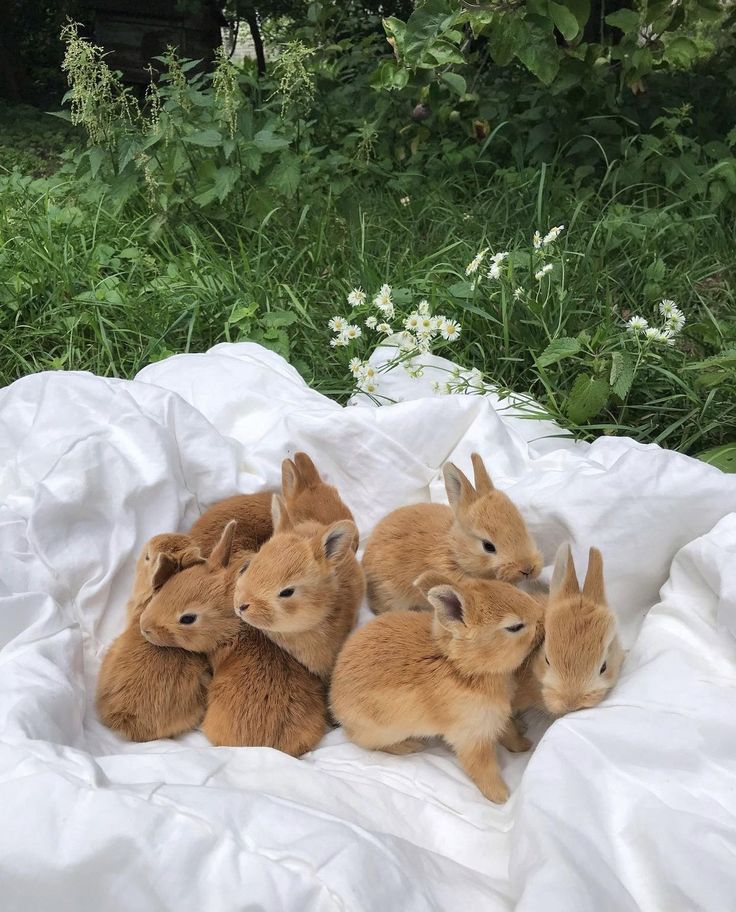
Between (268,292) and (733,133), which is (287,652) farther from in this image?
(733,133)

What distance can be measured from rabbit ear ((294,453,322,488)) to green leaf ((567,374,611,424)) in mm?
1003

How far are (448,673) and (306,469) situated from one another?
34.3 inches

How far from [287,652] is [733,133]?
366cm

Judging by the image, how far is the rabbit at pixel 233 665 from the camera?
2.06 m

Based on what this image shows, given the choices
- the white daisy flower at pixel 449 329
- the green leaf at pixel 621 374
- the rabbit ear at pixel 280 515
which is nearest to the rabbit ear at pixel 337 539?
the rabbit ear at pixel 280 515

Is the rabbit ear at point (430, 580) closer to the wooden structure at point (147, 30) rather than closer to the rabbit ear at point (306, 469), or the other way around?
the rabbit ear at point (306, 469)

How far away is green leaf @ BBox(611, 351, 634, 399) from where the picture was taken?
2883mm

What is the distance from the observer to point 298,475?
2.57 m

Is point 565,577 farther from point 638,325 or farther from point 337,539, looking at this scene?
point 638,325

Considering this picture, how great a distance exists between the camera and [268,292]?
3977 millimetres

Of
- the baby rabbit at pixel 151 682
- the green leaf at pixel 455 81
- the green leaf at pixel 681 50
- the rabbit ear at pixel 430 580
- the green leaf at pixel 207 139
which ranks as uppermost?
the green leaf at pixel 681 50

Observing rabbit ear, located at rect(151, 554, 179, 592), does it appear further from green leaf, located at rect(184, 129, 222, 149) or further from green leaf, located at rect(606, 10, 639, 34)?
green leaf, located at rect(606, 10, 639, 34)

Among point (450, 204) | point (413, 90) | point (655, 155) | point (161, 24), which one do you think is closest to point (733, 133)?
point (655, 155)

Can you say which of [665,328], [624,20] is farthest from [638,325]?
[624,20]
